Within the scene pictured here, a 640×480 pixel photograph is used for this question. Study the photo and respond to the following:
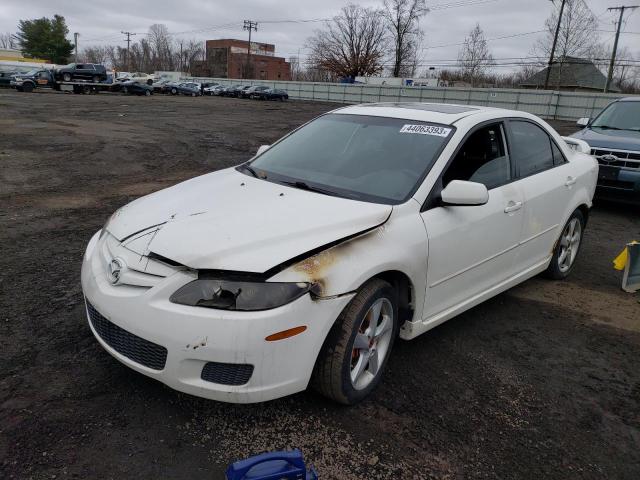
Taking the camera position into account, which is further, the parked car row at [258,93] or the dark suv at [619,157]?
the parked car row at [258,93]

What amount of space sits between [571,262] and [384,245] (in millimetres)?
3254

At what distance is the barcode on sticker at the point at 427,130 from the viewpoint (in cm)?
356

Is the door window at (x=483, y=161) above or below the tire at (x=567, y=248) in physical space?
above

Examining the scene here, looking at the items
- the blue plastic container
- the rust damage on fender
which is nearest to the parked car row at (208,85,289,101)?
the rust damage on fender

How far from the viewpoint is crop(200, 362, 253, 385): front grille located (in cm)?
240

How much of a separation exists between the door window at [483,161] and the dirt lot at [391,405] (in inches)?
45.5

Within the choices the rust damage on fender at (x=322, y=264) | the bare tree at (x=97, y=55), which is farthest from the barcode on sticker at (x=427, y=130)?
the bare tree at (x=97, y=55)

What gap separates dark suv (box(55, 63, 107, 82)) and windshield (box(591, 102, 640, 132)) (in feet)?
133

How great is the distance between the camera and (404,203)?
10.1 ft

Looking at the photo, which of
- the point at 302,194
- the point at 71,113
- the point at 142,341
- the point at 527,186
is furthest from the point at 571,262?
the point at 71,113

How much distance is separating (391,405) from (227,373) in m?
1.03

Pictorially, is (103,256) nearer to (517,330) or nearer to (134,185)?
(517,330)

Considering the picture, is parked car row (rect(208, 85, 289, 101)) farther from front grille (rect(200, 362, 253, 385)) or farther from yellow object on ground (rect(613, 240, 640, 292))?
front grille (rect(200, 362, 253, 385))

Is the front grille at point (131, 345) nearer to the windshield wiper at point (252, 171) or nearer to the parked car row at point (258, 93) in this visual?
the windshield wiper at point (252, 171)
